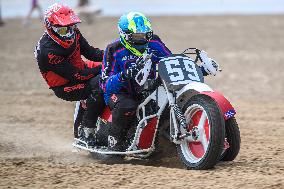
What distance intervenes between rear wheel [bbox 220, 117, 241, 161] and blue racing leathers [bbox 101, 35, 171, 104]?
1.20 metres

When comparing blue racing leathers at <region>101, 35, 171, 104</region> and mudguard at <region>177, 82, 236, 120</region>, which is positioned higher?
blue racing leathers at <region>101, 35, 171, 104</region>

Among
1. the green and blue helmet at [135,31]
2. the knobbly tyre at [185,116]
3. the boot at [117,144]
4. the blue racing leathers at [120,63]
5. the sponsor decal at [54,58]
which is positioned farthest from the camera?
the sponsor decal at [54,58]

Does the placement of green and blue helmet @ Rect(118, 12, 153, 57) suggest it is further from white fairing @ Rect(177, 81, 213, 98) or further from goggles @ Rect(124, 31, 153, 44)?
white fairing @ Rect(177, 81, 213, 98)

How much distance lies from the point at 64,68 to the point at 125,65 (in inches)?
37.7

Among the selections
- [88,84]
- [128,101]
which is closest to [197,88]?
[128,101]

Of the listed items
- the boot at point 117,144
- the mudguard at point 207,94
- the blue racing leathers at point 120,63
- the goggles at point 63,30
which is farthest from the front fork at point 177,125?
the goggles at point 63,30

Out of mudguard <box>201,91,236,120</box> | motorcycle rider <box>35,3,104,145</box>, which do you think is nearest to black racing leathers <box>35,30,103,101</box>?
motorcycle rider <box>35,3,104,145</box>

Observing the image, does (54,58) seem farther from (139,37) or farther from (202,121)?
(202,121)

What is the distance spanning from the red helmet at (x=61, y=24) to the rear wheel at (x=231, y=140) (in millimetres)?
2420

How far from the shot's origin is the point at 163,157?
29.6 feet

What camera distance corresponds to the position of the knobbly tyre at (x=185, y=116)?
7.87 meters

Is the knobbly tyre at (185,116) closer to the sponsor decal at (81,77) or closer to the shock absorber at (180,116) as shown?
the shock absorber at (180,116)

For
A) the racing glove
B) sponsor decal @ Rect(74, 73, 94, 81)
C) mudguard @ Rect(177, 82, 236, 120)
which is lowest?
mudguard @ Rect(177, 82, 236, 120)

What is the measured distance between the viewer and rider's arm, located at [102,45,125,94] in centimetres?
884
